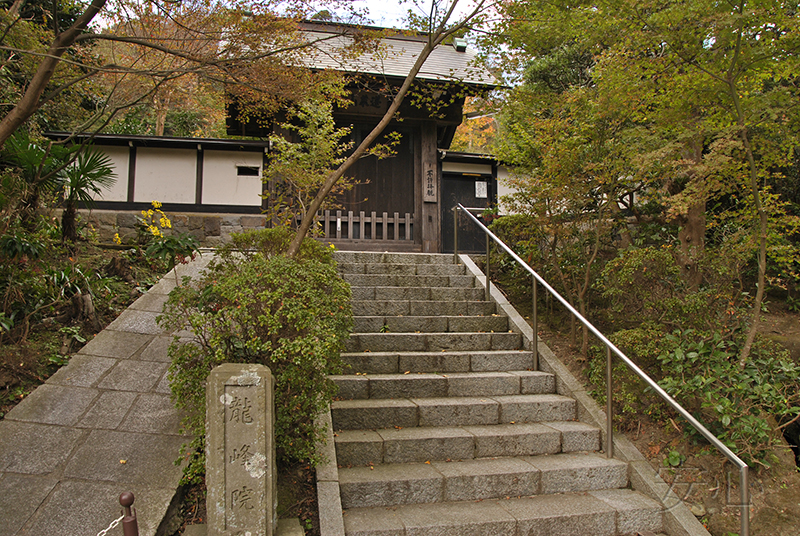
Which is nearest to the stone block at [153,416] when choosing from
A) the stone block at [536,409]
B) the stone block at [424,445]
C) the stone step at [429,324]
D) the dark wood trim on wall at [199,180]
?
the stone block at [424,445]

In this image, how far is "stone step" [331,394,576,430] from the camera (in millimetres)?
3703

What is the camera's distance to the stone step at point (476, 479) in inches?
122

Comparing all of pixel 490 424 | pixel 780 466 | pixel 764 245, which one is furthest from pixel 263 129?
pixel 780 466

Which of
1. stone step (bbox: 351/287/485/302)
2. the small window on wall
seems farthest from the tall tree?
the small window on wall

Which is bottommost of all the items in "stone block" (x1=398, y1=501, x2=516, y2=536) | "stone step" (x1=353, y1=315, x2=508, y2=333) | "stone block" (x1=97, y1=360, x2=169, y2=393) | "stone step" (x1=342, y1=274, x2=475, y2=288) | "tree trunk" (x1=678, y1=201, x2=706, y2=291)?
"stone block" (x1=398, y1=501, x2=516, y2=536)

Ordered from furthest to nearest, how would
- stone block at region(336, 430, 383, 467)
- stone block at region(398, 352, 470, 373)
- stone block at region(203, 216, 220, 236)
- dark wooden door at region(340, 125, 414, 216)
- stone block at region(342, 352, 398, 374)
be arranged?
dark wooden door at region(340, 125, 414, 216)
stone block at region(203, 216, 220, 236)
stone block at region(398, 352, 470, 373)
stone block at region(342, 352, 398, 374)
stone block at region(336, 430, 383, 467)

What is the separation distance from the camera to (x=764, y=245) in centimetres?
399

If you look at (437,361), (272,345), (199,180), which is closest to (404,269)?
(437,361)

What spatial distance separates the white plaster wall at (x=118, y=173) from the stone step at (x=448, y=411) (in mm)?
7317

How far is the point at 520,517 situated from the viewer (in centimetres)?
299

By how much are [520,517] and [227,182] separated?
26.2 ft

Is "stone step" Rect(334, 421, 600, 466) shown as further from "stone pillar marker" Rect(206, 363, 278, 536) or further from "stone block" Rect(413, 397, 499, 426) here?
"stone pillar marker" Rect(206, 363, 278, 536)

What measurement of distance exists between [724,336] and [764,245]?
0.84 meters

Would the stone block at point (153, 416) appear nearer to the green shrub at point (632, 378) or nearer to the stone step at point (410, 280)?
the stone step at point (410, 280)
